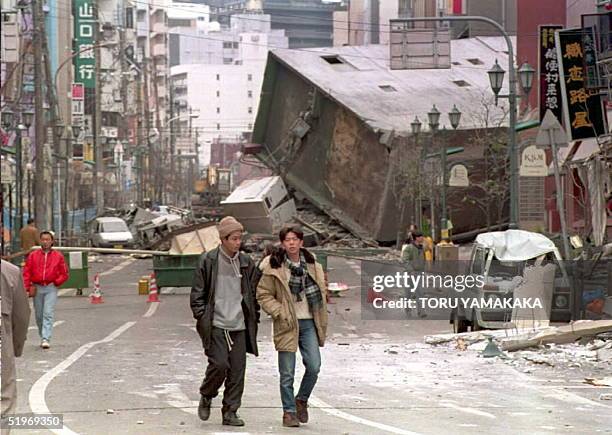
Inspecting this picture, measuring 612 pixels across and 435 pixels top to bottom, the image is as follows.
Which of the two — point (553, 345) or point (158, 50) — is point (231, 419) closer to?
point (553, 345)

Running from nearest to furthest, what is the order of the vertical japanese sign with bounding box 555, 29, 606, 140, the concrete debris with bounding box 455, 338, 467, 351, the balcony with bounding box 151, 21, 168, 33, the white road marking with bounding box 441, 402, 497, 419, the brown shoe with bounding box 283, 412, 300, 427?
the brown shoe with bounding box 283, 412, 300, 427
the white road marking with bounding box 441, 402, 497, 419
the concrete debris with bounding box 455, 338, 467, 351
the vertical japanese sign with bounding box 555, 29, 606, 140
the balcony with bounding box 151, 21, 168, 33

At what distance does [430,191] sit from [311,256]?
4275cm

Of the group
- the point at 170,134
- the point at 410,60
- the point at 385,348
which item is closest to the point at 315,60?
the point at 410,60

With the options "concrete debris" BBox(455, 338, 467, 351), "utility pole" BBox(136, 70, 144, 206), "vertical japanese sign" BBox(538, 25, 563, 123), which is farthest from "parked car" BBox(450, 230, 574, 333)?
"utility pole" BBox(136, 70, 144, 206)

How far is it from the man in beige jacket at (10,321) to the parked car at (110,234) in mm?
50156

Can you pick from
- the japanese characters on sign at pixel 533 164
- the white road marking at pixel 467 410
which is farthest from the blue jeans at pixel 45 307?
the japanese characters on sign at pixel 533 164

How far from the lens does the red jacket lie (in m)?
18.8

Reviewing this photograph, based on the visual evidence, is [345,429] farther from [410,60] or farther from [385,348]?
[410,60]

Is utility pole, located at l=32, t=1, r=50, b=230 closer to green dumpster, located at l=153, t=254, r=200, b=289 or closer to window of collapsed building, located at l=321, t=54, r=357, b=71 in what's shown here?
green dumpster, located at l=153, t=254, r=200, b=289

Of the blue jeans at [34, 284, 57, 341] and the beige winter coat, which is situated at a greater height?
the beige winter coat

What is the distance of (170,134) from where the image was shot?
→ 157 m

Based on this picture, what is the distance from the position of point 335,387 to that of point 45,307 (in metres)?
5.85

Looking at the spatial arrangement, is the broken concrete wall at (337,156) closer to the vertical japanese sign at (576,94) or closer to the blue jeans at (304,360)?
the vertical japanese sign at (576,94)

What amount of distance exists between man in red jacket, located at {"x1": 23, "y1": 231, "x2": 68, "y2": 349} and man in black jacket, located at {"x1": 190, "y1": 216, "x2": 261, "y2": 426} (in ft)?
25.9
